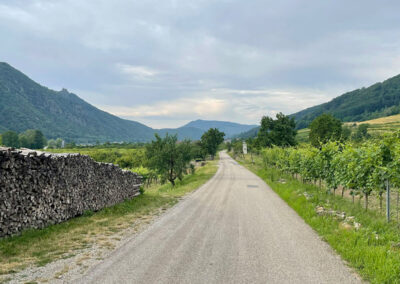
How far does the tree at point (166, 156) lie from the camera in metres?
31.6

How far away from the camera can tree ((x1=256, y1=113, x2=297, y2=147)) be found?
169 ft

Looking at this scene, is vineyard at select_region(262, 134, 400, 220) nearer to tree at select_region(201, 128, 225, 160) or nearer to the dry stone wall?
the dry stone wall

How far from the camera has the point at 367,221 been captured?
9.33 metres

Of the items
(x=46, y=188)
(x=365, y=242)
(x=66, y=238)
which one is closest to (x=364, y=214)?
(x=365, y=242)

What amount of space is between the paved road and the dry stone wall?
3645 mm

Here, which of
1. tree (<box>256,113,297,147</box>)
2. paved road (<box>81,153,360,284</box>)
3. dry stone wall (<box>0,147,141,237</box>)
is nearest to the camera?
paved road (<box>81,153,360,284</box>)

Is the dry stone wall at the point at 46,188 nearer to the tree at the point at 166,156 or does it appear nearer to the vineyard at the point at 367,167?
the vineyard at the point at 367,167

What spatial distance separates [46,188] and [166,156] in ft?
72.3

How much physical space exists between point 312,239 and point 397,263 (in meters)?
2.87

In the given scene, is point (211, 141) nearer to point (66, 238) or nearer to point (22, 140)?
point (22, 140)

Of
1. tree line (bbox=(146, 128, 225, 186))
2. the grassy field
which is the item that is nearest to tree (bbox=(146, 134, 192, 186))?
tree line (bbox=(146, 128, 225, 186))

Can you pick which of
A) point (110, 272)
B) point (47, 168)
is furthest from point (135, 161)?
point (110, 272)

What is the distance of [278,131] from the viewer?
51750mm

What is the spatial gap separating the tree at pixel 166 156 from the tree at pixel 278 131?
2447cm
